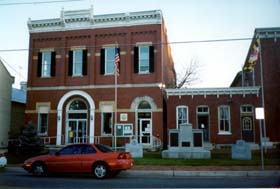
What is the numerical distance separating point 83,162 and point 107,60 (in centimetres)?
1664

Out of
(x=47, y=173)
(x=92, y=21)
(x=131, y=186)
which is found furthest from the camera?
(x=92, y=21)

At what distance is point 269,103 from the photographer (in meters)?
28.0

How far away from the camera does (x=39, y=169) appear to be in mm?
14383

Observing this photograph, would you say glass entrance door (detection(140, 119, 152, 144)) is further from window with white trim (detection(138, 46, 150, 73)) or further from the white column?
the white column

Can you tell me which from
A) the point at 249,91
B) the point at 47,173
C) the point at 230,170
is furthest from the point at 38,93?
the point at 230,170

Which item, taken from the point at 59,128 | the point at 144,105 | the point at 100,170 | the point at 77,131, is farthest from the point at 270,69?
the point at 100,170

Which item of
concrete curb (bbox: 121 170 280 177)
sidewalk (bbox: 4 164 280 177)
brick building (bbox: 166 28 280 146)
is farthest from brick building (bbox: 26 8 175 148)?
concrete curb (bbox: 121 170 280 177)

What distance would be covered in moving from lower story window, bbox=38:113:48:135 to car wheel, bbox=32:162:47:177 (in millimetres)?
15941

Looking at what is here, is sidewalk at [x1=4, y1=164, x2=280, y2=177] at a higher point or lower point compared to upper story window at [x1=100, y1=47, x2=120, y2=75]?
lower

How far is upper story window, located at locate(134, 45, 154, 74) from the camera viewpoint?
28.5 m

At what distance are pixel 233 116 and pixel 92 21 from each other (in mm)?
15113

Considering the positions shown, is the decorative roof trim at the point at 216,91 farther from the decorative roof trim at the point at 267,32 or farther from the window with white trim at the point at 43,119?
the window with white trim at the point at 43,119

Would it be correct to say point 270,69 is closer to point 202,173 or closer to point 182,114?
point 182,114

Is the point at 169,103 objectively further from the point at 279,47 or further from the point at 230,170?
the point at 230,170
